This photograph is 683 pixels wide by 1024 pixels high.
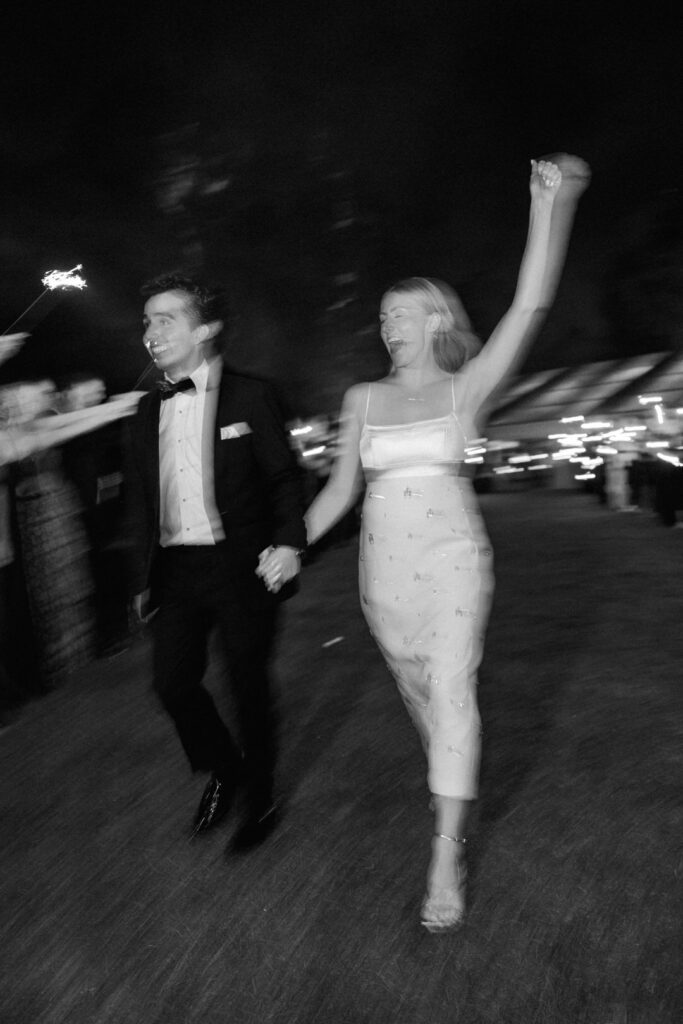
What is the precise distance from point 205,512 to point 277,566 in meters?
0.28

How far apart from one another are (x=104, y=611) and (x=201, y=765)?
129 inches

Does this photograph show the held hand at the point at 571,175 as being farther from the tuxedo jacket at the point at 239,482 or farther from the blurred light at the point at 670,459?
the blurred light at the point at 670,459

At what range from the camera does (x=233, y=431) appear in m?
2.86

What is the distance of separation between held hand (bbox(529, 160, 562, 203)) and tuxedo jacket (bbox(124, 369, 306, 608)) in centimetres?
101

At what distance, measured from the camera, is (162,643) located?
9.78ft

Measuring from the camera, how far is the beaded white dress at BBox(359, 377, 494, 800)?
2555mm

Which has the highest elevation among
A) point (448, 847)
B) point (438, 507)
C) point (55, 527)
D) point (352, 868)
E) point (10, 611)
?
point (438, 507)

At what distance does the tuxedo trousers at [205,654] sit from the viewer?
2902mm

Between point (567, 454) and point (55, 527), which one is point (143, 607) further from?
point (567, 454)

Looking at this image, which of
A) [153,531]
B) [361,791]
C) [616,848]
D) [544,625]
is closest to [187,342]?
[153,531]

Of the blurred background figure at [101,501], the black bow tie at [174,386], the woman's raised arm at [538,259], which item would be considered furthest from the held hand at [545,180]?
the blurred background figure at [101,501]

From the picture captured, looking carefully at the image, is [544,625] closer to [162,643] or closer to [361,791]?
[361,791]

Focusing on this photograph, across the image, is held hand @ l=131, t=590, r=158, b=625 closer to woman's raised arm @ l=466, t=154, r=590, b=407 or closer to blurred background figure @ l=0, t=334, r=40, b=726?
woman's raised arm @ l=466, t=154, r=590, b=407

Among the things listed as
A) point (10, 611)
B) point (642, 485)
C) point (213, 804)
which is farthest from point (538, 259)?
point (642, 485)
